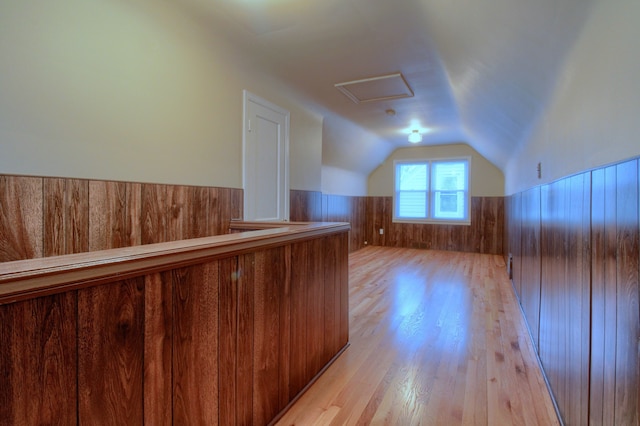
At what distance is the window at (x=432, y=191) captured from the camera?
7.19 meters

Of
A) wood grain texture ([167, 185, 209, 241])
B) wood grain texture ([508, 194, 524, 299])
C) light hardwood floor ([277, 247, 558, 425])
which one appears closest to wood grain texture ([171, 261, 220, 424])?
light hardwood floor ([277, 247, 558, 425])

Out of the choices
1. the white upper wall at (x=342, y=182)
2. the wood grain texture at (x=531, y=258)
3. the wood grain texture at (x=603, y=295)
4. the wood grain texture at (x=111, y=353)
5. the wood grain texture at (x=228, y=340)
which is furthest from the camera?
the white upper wall at (x=342, y=182)

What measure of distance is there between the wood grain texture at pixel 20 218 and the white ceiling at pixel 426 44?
150 cm

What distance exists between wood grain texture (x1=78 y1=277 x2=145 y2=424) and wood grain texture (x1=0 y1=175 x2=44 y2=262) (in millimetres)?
1060

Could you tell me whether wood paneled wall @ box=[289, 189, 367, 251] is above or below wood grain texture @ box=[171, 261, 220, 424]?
above

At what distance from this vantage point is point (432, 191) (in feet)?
24.4

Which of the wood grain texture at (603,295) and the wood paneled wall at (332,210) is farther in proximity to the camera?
the wood paneled wall at (332,210)

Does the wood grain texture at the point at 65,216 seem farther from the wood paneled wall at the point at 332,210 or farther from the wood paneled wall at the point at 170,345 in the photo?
the wood paneled wall at the point at 332,210

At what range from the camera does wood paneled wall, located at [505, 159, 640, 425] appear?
Answer: 0.96 m

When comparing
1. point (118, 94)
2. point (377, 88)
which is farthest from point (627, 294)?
point (377, 88)

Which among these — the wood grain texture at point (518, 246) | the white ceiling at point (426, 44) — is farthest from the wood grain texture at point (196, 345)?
the wood grain texture at point (518, 246)

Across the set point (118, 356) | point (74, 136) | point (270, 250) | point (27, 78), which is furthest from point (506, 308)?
point (27, 78)

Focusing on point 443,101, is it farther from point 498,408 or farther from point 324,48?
point 498,408

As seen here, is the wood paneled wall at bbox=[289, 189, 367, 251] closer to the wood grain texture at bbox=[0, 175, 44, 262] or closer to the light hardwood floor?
the light hardwood floor
